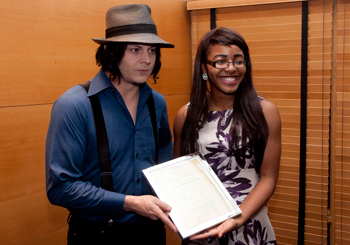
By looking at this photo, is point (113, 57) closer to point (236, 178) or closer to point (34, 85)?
point (34, 85)

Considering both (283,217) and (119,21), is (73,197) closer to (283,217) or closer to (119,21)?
(119,21)

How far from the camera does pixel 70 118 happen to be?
135cm

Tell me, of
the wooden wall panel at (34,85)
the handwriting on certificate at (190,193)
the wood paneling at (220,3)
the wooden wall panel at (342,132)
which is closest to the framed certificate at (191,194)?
the handwriting on certificate at (190,193)

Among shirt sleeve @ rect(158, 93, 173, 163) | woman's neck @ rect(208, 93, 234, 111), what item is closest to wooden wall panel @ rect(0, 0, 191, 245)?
shirt sleeve @ rect(158, 93, 173, 163)

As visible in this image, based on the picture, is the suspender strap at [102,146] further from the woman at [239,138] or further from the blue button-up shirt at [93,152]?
the woman at [239,138]

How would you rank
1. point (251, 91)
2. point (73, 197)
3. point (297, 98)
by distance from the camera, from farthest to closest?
point (297, 98), point (251, 91), point (73, 197)

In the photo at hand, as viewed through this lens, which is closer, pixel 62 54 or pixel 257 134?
pixel 257 134

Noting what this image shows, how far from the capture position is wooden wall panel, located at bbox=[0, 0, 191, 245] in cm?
183

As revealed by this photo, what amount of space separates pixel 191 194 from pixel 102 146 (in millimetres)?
429

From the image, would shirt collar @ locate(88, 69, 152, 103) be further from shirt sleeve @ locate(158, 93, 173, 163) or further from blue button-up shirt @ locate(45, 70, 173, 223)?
shirt sleeve @ locate(158, 93, 173, 163)

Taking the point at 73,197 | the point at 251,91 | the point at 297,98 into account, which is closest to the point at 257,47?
the point at 297,98

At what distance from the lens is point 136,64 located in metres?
1.52

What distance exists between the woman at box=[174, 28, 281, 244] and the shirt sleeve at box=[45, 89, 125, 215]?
0.50 m

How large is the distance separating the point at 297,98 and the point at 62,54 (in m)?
1.75
